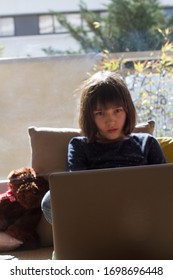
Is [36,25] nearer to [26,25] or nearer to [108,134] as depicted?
[26,25]

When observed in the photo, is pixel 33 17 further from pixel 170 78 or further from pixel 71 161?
pixel 71 161

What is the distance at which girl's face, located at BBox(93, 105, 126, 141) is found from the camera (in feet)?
6.42

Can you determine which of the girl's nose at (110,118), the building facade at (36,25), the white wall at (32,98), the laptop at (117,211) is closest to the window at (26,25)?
the building facade at (36,25)

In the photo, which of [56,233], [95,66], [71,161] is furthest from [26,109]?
[56,233]

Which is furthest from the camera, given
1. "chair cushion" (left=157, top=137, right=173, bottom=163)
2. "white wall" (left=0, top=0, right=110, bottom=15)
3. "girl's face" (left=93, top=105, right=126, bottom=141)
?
"white wall" (left=0, top=0, right=110, bottom=15)

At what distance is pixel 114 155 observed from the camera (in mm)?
2023

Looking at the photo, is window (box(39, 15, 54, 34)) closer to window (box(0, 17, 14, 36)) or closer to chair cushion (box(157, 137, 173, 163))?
window (box(0, 17, 14, 36))

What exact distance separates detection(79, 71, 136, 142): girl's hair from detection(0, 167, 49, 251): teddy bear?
437mm

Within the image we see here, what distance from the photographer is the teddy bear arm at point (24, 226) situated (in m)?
2.34

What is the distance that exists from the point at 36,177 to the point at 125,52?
1.08m

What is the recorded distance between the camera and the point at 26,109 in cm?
308

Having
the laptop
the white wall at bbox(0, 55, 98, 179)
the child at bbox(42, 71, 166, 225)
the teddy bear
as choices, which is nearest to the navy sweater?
the child at bbox(42, 71, 166, 225)

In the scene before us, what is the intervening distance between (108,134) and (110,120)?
84mm

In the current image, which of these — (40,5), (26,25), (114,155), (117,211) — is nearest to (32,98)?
(26,25)
